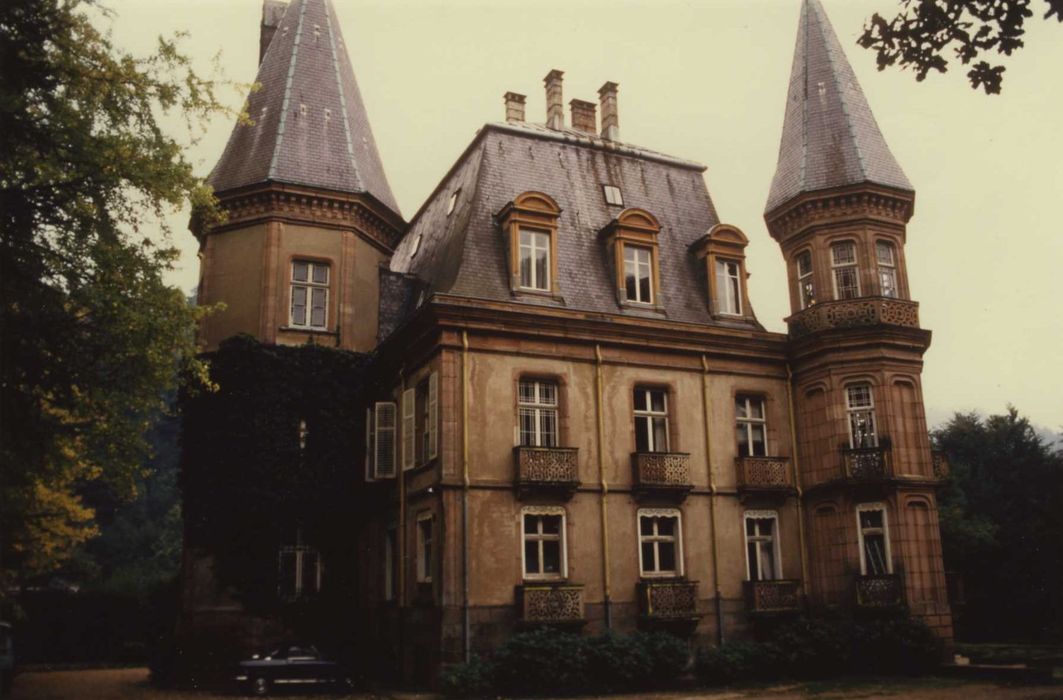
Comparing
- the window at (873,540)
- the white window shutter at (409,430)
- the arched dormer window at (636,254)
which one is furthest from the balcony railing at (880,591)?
the white window shutter at (409,430)

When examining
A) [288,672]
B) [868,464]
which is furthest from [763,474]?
[288,672]

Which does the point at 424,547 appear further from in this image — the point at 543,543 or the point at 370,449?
the point at 370,449

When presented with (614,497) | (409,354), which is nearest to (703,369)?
(614,497)

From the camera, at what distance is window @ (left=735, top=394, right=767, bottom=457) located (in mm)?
27391

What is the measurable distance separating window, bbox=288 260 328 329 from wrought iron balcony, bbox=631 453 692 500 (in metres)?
10.4

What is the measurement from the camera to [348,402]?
27.0 metres

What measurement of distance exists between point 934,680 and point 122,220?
22.7 metres

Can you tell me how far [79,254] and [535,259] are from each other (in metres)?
12.0

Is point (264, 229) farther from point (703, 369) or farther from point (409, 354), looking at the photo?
point (703, 369)

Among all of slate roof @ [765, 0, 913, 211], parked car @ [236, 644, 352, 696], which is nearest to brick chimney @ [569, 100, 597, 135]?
slate roof @ [765, 0, 913, 211]

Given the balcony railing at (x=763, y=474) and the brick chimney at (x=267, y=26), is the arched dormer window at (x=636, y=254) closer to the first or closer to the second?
the balcony railing at (x=763, y=474)

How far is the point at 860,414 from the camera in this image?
26.8 metres

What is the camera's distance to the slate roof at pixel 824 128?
1123 inches

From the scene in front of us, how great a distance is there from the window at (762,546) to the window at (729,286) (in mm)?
6368
